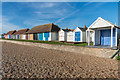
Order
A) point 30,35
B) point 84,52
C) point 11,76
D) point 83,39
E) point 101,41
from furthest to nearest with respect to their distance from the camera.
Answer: point 30,35 < point 83,39 < point 101,41 < point 84,52 < point 11,76

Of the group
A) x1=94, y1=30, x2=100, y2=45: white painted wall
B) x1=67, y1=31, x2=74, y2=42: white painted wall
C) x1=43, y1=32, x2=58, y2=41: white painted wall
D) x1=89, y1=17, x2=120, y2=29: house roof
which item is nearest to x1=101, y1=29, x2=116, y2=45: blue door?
x1=94, y1=30, x2=100, y2=45: white painted wall

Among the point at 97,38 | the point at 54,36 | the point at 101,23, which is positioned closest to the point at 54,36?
the point at 54,36

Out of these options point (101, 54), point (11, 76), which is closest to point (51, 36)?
point (101, 54)

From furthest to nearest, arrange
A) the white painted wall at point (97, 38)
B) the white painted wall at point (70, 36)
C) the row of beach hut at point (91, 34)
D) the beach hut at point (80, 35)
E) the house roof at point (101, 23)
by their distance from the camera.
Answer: the white painted wall at point (70, 36), the beach hut at point (80, 35), the white painted wall at point (97, 38), the row of beach hut at point (91, 34), the house roof at point (101, 23)

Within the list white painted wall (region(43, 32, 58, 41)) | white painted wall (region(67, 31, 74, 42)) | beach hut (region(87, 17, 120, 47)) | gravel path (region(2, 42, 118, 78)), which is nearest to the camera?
gravel path (region(2, 42, 118, 78))

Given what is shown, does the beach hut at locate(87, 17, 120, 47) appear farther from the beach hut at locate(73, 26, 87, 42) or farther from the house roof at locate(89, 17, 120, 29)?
the beach hut at locate(73, 26, 87, 42)

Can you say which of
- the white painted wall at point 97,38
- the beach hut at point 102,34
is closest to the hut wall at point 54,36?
the beach hut at point 102,34

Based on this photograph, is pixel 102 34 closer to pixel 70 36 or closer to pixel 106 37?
pixel 106 37

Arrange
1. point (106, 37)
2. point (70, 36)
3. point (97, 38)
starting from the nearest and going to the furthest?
point (106, 37) < point (97, 38) < point (70, 36)

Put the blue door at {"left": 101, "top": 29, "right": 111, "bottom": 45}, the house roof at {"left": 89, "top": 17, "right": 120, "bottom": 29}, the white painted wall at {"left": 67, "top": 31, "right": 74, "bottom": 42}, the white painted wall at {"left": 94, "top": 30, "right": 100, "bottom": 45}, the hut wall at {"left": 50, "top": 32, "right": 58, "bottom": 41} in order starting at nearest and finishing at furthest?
→ the house roof at {"left": 89, "top": 17, "right": 120, "bottom": 29} → the blue door at {"left": 101, "top": 29, "right": 111, "bottom": 45} → the white painted wall at {"left": 94, "top": 30, "right": 100, "bottom": 45} → the white painted wall at {"left": 67, "top": 31, "right": 74, "bottom": 42} → the hut wall at {"left": 50, "top": 32, "right": 58, "bottom": 41}

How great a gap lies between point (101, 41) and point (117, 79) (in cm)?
827

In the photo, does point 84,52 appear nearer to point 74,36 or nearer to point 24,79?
point 24,79

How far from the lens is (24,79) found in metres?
3.75

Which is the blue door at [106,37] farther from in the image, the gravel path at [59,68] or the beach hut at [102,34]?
the gravel path at [59,68]
